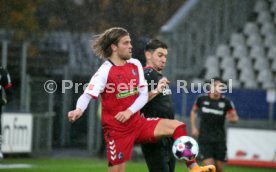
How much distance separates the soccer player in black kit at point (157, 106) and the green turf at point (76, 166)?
548 centimetres

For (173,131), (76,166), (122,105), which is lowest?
(76,166)

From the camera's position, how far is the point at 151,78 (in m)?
7.95

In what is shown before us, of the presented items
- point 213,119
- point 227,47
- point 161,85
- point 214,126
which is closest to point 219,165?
point 214,126

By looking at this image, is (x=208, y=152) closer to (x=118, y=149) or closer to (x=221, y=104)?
(x=221, y=104)

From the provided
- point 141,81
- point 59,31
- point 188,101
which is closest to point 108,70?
point 141,81

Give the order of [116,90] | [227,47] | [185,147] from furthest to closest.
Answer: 1. [227,47]
2. [116,90]
3. [185,147]

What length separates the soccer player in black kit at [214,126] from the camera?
36.0ft

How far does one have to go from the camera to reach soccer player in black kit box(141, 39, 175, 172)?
7609 millimetres

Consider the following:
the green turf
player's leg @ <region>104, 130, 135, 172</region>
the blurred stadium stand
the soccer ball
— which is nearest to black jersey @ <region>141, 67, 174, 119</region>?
player's leg @ <region>104, 130, 135, 172</region>

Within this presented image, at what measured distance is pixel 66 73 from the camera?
20.2 metres

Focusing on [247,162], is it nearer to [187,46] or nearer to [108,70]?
[187,46]

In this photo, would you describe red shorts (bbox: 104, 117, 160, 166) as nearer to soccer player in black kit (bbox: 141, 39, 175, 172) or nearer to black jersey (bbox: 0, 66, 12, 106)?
soccer player in black kit (bbox: 141, 39, 175, 172)

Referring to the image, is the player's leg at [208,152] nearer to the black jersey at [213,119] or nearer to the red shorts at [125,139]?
the black jersey at [213,119]

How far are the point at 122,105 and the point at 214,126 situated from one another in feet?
13.3
